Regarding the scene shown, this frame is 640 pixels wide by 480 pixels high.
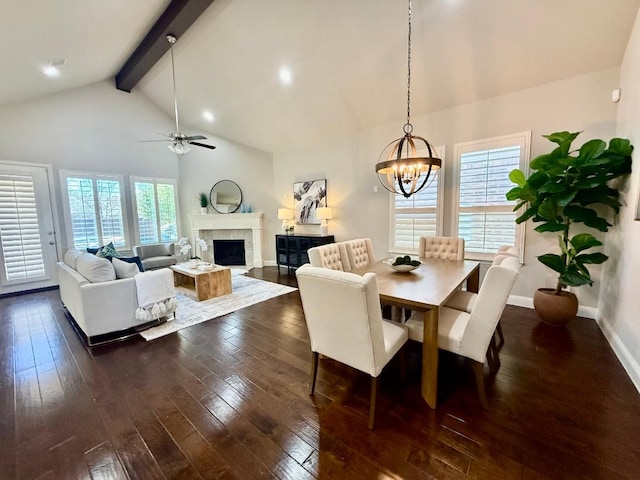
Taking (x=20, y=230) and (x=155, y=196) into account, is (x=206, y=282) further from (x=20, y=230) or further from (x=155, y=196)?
(x=155, y=196)

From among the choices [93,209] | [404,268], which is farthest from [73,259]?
[404,268]

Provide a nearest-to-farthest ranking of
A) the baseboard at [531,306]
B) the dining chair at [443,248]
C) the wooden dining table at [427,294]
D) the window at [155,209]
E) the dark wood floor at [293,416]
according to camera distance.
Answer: the dark wood floor at [293,416] → the wooden dining table at [427,294] → the baseboard at [531,306] → the dining chair at [443,248] → the window at [155,209]

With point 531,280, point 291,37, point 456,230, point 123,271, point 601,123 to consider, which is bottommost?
point 531,280

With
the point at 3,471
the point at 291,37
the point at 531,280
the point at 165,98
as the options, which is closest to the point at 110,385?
the point at 3,471

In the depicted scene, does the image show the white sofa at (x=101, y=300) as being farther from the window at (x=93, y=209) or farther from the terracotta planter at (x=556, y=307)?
the terracotta planter at (x=556, y=307)

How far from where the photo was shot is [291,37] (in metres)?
3.47

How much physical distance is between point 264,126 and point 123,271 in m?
3.89

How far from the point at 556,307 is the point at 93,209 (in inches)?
315

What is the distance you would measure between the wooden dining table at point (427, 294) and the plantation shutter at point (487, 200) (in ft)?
4.69

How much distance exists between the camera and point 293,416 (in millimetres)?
1787

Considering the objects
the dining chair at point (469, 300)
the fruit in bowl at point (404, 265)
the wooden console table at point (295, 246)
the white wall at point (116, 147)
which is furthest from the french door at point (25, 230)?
the dining chair at point (469, 300)

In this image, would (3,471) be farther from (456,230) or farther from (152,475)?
(456,230)

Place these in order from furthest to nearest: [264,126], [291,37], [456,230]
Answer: [264,126] → [456,230] → [291,37]

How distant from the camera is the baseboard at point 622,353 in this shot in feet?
6.75
